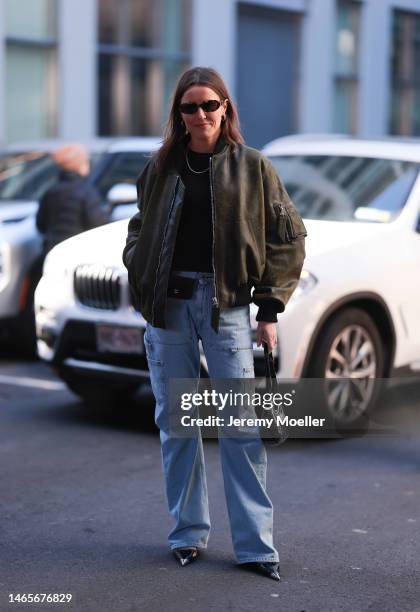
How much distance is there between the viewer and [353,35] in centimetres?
2331

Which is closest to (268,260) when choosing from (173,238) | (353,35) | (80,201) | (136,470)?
(173,238)

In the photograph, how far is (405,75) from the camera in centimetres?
2488

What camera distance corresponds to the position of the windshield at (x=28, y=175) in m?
11.0

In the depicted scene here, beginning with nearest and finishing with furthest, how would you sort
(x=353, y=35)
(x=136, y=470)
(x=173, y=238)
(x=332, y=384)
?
(x=173, y=238), (x=136, y=470), (x=332, y=384), (x=353, y=35)

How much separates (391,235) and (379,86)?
16786mm

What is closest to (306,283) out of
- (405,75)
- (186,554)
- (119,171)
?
(186,554)

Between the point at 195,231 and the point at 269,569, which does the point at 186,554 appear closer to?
the point at 269,569

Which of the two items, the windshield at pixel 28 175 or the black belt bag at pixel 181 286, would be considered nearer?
the black belt bag at pixel 181 286

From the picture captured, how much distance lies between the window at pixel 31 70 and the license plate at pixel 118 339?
9994 millimetres

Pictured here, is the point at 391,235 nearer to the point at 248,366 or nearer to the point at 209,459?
the point at 209,459

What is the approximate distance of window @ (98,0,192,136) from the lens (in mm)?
18266

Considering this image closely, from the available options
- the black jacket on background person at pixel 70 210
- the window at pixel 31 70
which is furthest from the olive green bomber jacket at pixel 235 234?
the window at pixel 31 70

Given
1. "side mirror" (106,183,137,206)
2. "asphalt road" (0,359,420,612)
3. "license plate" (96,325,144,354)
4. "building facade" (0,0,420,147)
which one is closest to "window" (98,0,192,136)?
"building facade" (0,0,420,147)

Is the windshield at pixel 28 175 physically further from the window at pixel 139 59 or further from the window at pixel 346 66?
the window at pixel 346 66
